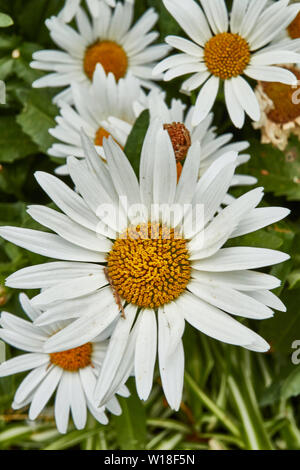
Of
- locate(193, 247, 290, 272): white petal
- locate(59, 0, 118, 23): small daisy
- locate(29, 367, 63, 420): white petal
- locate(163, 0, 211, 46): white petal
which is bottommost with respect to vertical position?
locate(29, 367, 63, 420): white petal

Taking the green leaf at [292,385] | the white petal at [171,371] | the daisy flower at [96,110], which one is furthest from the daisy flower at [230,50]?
the green leaf at [292,385]

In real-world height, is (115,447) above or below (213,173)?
below

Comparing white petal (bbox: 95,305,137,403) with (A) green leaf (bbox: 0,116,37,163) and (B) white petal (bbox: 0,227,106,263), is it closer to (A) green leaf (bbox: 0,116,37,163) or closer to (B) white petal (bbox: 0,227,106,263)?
(B) white petal (bbox: 0,227,106,263)

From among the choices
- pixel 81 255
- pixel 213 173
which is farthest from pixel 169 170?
pixel 81 255

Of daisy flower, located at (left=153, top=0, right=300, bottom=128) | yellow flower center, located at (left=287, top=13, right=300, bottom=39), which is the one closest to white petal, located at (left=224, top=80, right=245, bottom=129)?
daisy flower, located at (left=153, top=0, right=300, bottom=128)
